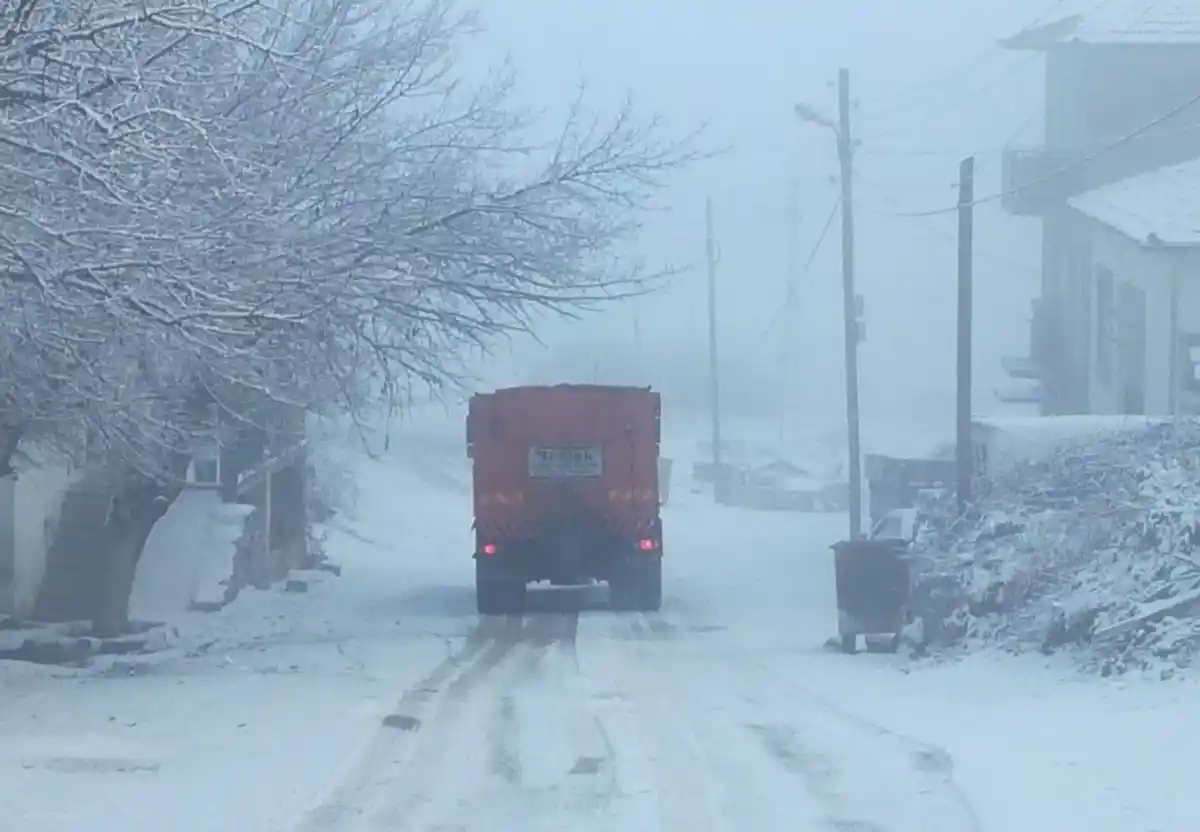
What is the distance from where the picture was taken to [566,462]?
21875 millimetres

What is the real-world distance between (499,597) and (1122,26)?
2292cm

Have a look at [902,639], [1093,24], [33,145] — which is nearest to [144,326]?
[33,145]

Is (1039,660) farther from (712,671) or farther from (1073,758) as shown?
(1073,758)

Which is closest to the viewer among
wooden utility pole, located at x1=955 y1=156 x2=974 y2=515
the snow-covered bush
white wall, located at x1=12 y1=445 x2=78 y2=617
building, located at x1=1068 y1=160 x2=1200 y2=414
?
the snow-covered bush

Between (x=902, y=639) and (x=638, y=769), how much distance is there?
22.3 feet

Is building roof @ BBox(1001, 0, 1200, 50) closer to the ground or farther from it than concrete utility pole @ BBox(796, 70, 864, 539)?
farther from it

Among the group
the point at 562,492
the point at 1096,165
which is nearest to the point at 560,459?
the point at 562,492

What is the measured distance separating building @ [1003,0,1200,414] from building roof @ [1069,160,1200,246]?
97 millimetres

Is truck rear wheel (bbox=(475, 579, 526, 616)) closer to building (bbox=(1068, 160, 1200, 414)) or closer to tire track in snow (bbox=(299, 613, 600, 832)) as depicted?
tire track in snow (bbox=(299, 613, 600, 832))

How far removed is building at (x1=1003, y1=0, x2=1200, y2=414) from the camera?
110 feet

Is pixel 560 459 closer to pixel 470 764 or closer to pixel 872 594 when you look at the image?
pixel 872 594

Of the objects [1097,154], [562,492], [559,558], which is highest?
[1097,154]

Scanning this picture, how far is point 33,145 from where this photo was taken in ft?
29.2

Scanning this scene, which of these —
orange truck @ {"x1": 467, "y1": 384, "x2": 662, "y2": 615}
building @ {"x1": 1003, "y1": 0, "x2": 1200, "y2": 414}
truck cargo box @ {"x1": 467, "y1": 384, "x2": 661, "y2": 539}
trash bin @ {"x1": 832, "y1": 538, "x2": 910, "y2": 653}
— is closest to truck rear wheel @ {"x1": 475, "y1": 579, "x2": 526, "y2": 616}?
orange truck @ {"x1": 467, "y1": 384, "x2": 662, "y2": 615}
